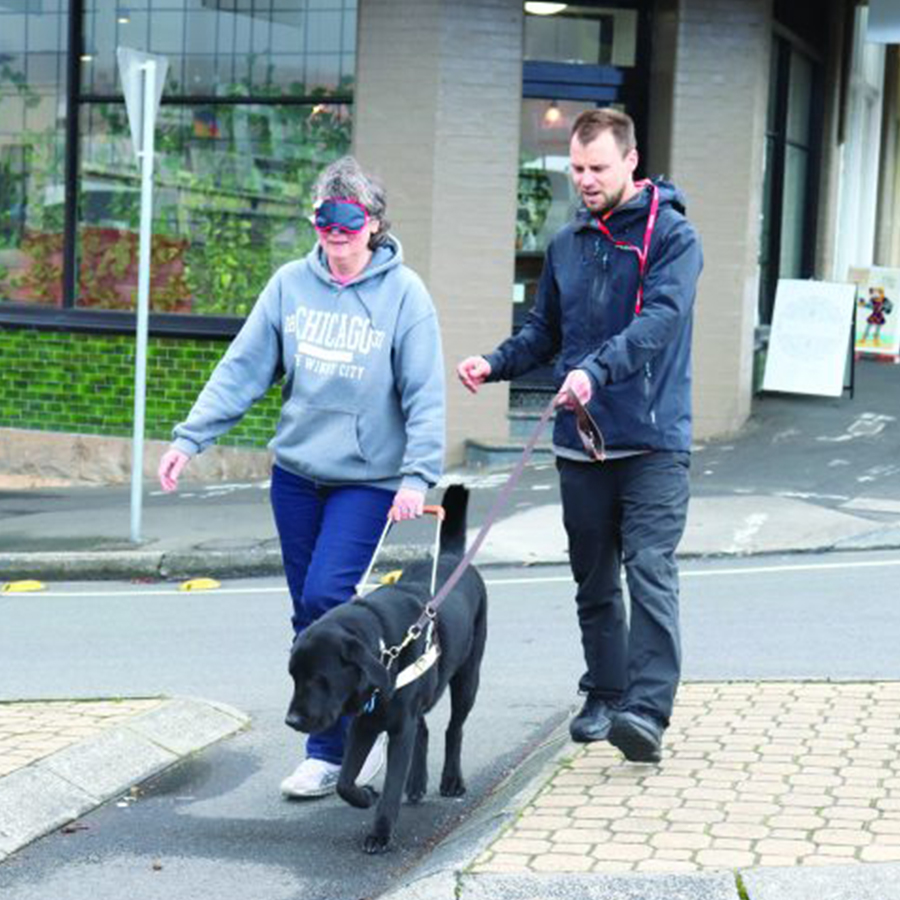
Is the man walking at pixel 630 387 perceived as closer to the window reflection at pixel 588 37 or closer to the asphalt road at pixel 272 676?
the asphalt road at pixel 272 676

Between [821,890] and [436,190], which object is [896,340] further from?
[821,890]

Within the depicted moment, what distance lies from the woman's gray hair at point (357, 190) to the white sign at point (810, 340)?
11.9 metres

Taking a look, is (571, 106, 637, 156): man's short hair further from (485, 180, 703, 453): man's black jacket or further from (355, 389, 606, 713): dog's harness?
(355, 389, 606, 713): dog's harness

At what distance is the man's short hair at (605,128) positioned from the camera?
254 inches

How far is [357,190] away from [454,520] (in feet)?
3.49

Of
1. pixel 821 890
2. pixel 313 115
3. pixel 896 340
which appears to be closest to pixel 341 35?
pixel 313 115

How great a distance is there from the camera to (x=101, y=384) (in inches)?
693

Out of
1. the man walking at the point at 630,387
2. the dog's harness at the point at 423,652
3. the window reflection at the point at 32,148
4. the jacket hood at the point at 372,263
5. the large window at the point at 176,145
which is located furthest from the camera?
the window reflection at the point at 32,148

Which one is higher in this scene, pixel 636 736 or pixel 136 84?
pixel 136 84

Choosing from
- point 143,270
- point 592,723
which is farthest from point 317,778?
point 143,270

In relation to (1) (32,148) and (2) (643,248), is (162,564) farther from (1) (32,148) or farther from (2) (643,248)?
(2) (643,248)

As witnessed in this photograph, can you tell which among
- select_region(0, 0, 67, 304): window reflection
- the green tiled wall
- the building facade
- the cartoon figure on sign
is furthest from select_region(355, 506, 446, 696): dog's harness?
the cartoon figure on sign

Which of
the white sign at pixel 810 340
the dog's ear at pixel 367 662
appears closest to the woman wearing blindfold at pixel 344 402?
the dog's ear at pixel 367 662

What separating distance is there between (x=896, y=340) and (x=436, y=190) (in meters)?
7.50
